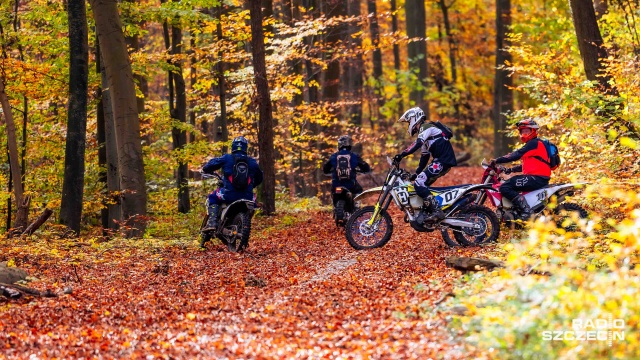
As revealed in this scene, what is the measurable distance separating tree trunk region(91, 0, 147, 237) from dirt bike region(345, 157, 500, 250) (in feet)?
16.7

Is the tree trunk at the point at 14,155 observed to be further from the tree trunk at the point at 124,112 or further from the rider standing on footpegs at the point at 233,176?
the rider standing on footpegs at the point at 233,176

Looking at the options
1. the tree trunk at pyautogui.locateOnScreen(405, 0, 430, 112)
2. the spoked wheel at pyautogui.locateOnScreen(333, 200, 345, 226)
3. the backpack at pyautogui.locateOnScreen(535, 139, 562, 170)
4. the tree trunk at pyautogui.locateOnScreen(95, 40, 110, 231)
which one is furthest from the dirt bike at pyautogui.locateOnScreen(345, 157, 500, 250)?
the tree trunk at pyautogui.locateOnScreen(405, 0, 430, 112)

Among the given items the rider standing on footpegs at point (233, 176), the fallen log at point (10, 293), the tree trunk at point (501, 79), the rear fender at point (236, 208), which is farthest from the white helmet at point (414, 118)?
the tree trunk at point (501, 79)

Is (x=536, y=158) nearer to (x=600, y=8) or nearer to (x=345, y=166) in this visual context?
(x=345, y=166)

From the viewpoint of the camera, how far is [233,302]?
29.0 feet

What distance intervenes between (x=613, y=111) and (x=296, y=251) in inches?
222

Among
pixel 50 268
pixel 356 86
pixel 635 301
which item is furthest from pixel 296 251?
pixel 356 86

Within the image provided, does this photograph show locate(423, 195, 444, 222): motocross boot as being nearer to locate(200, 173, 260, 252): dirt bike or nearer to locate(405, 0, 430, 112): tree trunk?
locate(200, 173, 260, 252): dirt bike

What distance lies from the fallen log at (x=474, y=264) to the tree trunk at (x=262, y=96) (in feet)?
30.1

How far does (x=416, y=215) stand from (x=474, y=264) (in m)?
3.22

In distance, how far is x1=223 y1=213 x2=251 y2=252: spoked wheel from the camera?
1314 cm

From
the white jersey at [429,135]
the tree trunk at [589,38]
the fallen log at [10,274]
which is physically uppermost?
the tree trunk at [589,38]

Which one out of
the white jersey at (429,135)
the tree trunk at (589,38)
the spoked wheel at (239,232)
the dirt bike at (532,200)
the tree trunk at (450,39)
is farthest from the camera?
the tree trunk at (450,39)

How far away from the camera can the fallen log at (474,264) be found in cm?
873
